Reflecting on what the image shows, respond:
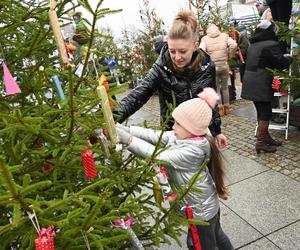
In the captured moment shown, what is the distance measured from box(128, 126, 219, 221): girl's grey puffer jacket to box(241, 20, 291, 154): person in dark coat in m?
3.10

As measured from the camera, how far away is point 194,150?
2434 mm

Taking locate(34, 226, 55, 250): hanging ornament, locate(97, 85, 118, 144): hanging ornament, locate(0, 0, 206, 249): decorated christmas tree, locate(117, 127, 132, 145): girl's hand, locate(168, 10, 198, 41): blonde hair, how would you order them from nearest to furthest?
locate(34, 226, 55, 250): hanging ornament, locate(0, 0, 206, 249): decorated christmas tree, locate(97, 85, 118, 144): hanging ornament, locate(117, 127, 132, 145): girl's hand, locate(168, 10, 198, 41): blonde hair

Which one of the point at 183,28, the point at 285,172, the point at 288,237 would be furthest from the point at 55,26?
the point at 285,172

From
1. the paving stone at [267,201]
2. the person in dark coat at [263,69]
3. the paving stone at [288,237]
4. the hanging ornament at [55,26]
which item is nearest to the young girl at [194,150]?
the hanging ornament at [55,26]

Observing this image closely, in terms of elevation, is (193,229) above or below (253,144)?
above

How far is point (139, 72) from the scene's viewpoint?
13719 millimetres

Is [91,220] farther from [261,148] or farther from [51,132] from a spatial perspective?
[261,148]

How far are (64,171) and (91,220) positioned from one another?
2.42 feet

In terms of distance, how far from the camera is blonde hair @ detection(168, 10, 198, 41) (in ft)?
9.14

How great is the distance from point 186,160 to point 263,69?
352 cm

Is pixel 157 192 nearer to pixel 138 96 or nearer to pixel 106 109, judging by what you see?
pixel 106 109

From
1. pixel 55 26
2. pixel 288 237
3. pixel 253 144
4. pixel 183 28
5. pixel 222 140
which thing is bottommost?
pixel 253 144

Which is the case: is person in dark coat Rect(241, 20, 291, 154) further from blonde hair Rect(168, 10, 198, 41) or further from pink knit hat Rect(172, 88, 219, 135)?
pink knit hat Rect(172, 88, 219, 135)

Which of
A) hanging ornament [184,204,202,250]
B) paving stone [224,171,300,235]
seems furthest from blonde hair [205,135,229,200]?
paving stone [224,171,300,235]
